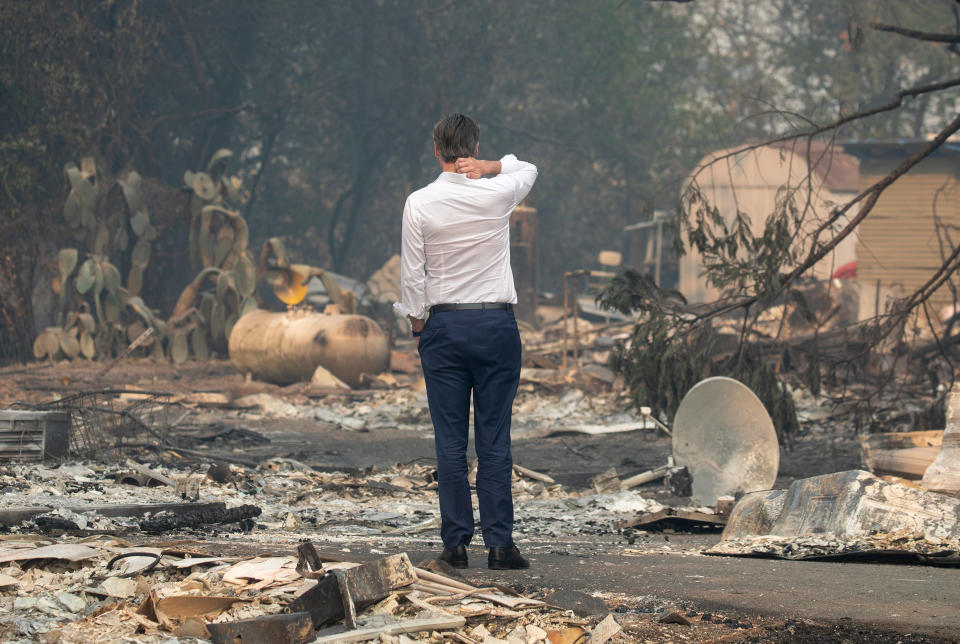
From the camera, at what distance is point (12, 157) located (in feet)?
71.5

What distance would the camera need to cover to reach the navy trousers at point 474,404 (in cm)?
480

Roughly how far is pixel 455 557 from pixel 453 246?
139 centimetres

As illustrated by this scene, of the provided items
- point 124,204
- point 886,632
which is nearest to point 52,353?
point 124,204

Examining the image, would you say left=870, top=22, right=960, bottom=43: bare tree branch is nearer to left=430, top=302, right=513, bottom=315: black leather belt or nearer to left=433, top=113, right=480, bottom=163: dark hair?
left=433, top=113, right=480, bottom=163: dark hair

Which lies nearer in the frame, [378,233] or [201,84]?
[201,84]

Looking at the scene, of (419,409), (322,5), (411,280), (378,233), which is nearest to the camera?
(411,280)

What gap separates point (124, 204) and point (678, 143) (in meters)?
21.8

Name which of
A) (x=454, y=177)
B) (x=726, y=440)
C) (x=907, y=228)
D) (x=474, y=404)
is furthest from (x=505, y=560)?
(x=907, y=228)

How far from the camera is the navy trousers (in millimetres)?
4802

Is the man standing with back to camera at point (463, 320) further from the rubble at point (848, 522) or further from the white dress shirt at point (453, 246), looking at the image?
the rubble at point (848, 522)

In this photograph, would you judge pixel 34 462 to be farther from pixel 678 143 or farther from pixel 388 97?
pixel 678 143

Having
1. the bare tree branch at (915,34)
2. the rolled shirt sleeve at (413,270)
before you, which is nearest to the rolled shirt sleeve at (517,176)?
the rolled shirt sleeve at (413,270)

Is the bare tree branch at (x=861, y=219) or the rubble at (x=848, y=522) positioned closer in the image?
the rubble at (x=848, y=522)

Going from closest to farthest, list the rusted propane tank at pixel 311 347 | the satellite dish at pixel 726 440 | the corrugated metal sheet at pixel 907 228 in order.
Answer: the satellite dish at pixel 726 440, the rusted propane tank at pixel 311 347, the corrugated metal sheet at pixel 907 228
